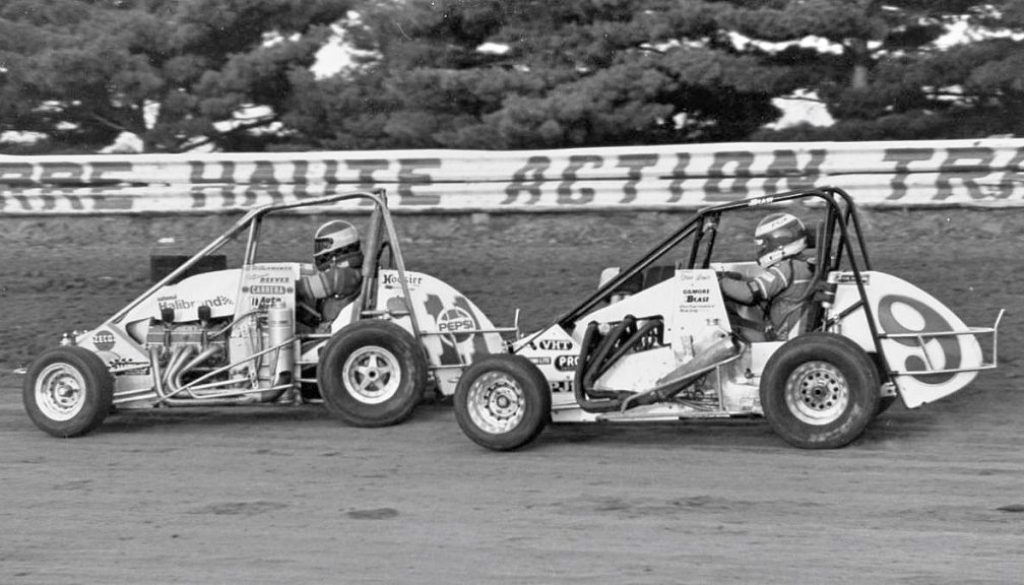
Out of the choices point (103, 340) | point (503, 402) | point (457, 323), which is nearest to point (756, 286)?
point (503, 402)

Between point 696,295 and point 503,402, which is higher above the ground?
point 696,295

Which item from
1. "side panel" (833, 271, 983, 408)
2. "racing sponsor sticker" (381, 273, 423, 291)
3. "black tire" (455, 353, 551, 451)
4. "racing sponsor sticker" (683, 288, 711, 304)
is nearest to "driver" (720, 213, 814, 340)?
"racing sponsor sticker" (683, 288, 711, 304)

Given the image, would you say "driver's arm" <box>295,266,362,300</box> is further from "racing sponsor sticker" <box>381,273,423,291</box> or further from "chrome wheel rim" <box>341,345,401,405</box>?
"chrome wheel rim" <box>341,345,401,405</box>

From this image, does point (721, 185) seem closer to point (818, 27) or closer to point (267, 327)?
point (818, 27)

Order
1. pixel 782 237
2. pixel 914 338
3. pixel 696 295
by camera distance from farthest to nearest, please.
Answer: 1. pixel 782 237
2. pixel 696 295
3. pixel 914 338

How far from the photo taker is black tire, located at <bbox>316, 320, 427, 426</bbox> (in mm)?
9008

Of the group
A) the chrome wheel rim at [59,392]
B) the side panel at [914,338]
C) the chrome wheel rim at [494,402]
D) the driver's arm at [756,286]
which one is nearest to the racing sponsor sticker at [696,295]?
the driver's arm at [756,286]

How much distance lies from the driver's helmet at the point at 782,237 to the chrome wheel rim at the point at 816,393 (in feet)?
2.67

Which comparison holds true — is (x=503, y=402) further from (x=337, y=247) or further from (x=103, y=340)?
(x=103, y=340)

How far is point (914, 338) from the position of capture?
26.4 ft

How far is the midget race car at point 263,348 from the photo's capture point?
905 centimetres

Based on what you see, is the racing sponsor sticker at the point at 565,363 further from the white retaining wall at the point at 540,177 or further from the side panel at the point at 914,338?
the white retaining wall at the point at 540,177

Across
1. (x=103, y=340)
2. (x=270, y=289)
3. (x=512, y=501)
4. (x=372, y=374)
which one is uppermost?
(x=270, y=289)

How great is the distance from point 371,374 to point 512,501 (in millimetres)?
2284
